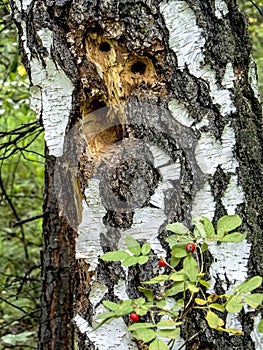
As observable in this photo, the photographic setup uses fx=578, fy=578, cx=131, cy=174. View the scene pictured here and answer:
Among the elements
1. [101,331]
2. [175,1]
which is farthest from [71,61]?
[101,331]

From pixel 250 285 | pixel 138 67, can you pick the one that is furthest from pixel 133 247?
pixel 138 67

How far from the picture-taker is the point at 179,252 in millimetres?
1180

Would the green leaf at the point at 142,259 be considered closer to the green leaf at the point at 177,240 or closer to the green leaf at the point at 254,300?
Result: the green leaf at the point at 177,240

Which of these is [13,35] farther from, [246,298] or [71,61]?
[246,298]

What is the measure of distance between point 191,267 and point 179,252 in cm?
4

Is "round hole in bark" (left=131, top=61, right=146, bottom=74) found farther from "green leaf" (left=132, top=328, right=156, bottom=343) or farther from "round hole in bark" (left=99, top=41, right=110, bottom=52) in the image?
"green leaf" (left=132, top=328, right=156, bottom=343)

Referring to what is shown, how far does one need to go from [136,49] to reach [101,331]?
26.4 inches

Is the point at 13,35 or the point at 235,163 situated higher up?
the point at 13,35

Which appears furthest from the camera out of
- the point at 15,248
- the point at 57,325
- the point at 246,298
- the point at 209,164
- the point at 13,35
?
the point at 15,248

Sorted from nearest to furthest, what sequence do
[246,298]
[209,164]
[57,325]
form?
[246,298]
[209,164]
[57,325]

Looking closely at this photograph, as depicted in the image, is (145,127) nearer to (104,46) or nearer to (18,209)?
(104,46)

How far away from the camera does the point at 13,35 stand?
460cm

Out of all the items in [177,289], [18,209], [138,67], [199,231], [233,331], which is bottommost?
[233,331]

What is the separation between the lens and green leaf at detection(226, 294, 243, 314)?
1.11 meters
